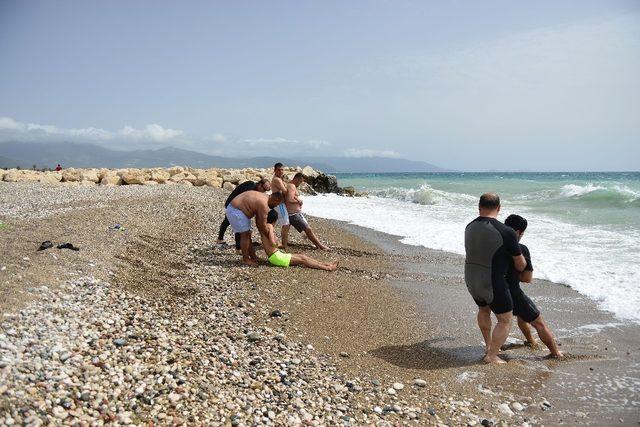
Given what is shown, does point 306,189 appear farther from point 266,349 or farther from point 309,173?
point 266,349

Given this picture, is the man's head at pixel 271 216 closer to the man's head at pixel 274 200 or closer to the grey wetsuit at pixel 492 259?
the man's head at pixel 274 200

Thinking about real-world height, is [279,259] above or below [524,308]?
below

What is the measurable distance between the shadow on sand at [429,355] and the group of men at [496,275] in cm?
28

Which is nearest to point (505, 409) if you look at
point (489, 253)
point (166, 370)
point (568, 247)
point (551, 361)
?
point (551, 361)

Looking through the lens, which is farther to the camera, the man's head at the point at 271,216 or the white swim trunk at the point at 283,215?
the white swim trunk at the point at 283,215

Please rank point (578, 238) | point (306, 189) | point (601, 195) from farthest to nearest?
point (306, 189) < point (601, 195) < point (578, 238)

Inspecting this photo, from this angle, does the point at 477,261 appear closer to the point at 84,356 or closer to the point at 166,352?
the point at 166,352

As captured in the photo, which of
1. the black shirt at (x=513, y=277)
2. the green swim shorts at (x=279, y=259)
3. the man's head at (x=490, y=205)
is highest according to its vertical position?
the man's head at (x=490, y=205)

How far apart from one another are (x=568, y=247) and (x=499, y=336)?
8074mm

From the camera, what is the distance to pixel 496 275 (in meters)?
5.29

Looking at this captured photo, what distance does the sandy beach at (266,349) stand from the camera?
3.94 m

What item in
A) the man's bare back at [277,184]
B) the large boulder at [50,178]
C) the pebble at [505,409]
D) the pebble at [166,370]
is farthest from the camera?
the large boulder at [50,178]

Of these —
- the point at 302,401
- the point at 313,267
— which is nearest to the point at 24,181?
the point at 313,267

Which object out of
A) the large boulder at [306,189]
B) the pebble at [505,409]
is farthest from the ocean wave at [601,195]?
the pebble at [505,409]
